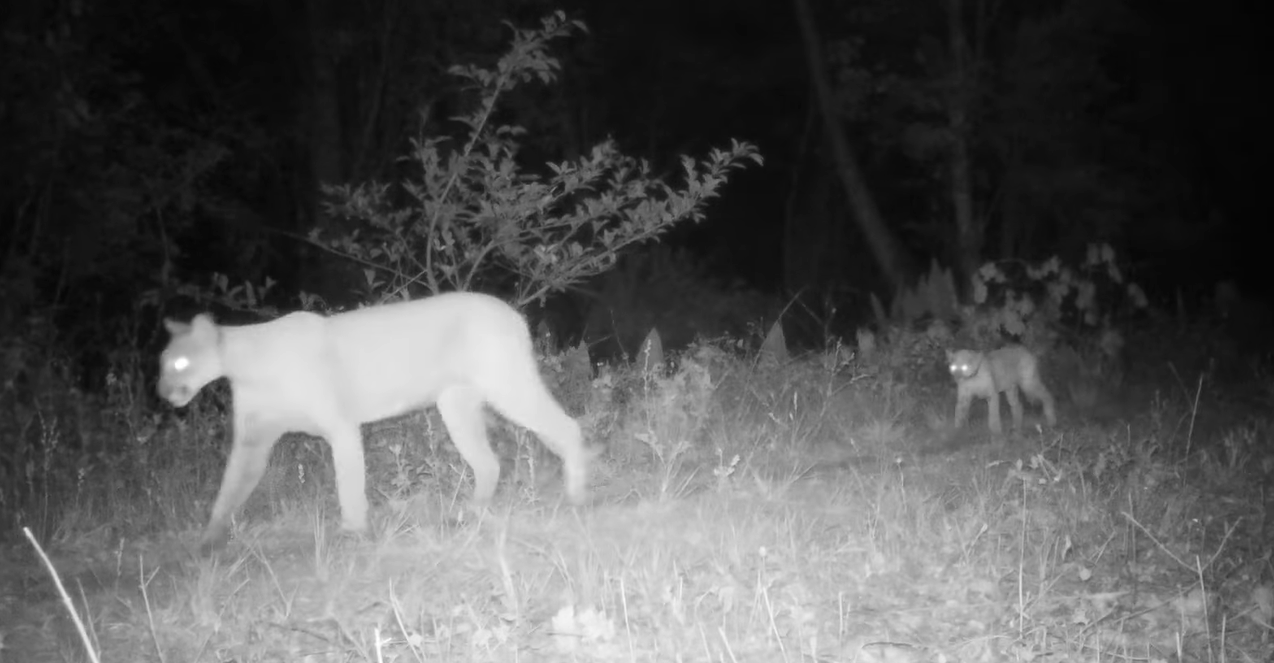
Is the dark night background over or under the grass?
over

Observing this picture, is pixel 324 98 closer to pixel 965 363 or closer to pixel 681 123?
pixel 965 363

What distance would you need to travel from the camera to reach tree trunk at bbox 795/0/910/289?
701 inches

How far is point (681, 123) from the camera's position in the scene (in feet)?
88.1

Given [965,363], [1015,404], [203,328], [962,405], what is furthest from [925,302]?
[203,328]

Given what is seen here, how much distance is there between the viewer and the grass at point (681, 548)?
4.62m

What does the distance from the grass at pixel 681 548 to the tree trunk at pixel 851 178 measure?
950cm

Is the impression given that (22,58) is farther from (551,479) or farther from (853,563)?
(853,563)

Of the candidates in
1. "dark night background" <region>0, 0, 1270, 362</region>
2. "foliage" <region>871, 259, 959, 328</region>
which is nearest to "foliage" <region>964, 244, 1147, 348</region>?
"foliage" <region>871, 259, 959, 328</region>

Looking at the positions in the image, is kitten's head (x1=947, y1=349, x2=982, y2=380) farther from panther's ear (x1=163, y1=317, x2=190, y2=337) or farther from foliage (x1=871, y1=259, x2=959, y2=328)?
panther's ear (x1=163, y1=317, x2=190, y2=337)

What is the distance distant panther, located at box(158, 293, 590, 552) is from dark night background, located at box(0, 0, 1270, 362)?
346 cm

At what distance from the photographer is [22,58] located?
11680 millimetres

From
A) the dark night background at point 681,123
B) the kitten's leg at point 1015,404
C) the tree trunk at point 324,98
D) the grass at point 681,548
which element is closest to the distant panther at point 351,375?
the grass at point 681,548

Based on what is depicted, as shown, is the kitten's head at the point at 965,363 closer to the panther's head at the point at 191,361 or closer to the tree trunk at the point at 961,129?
the panther's head at the point at 191,361

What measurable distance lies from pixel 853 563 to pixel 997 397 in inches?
153
